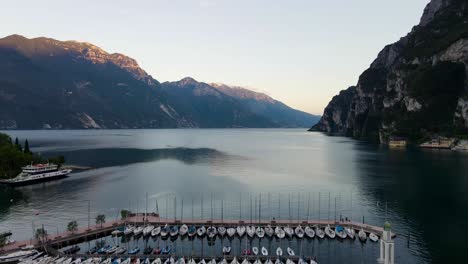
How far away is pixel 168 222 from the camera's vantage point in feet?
284

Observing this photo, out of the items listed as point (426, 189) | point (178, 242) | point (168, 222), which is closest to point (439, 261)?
point (178, 242)

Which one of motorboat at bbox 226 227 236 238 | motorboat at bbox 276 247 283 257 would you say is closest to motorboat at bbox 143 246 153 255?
motorboat at bbox 226 227 236 238

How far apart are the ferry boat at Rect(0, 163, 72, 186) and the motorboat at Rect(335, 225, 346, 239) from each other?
11414 cm

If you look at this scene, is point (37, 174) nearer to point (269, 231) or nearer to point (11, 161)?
point (11, 161)

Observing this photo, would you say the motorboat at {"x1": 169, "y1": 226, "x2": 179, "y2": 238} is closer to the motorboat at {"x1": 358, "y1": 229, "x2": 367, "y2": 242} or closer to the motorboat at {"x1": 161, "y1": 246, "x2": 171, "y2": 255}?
the motorboat at {"x1": 161, "y1": 246, "x2": 171, "y2": 255}

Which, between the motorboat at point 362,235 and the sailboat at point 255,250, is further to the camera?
the motorboat at point 362,235

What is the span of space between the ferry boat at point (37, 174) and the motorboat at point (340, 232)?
374 feet

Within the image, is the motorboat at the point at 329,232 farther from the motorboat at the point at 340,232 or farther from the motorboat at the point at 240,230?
the motorboat at the point at 240,230

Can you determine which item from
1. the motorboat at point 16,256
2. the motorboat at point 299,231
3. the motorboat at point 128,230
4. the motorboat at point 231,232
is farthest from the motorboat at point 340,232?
the motorboat at point 16,256

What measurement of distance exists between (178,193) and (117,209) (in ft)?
82.8

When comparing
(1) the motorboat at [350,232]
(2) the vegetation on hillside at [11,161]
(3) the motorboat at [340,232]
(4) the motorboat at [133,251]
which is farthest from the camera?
(2) the vegetation on hillside at [11,161]

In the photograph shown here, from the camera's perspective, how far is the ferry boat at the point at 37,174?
451 feet

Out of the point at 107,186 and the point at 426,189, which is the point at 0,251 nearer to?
the point at 107,186

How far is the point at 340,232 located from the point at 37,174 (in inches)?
4676
